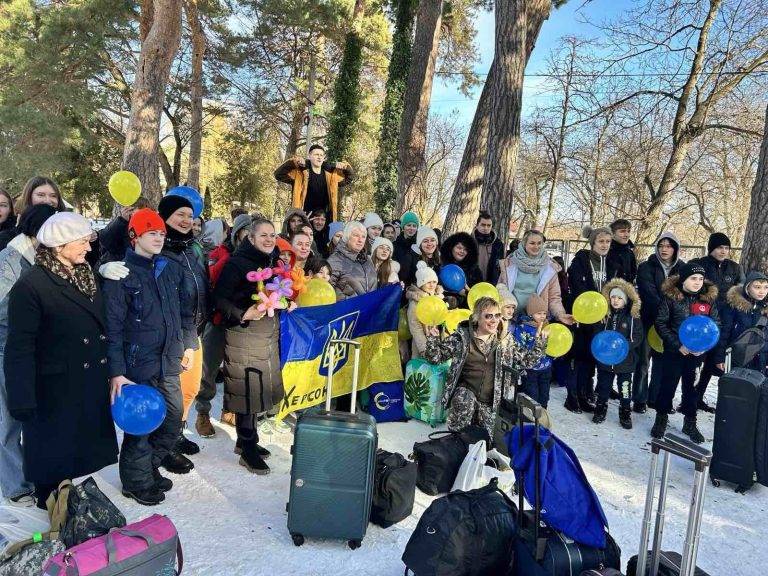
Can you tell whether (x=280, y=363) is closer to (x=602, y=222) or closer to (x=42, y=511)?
(x=42, y=511)

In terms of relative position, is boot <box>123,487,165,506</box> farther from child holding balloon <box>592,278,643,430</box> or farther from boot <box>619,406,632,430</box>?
boot <box>619,406,632,430</box>

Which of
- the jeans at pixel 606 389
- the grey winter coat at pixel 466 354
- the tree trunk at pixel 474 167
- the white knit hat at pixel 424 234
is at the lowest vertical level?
the jeans at pixel 606 389

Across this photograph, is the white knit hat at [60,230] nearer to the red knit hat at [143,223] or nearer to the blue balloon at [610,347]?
the red knit hat at [143,223]

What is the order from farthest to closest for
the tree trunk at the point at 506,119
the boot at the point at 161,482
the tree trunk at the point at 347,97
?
the tree trunk at the point at 347,97, the tree trunk at the point at 506,119, the boot at the point at 161,482

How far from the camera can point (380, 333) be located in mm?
4801

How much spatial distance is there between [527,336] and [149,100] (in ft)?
28.5

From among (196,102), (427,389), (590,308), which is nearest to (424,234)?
(427,389)

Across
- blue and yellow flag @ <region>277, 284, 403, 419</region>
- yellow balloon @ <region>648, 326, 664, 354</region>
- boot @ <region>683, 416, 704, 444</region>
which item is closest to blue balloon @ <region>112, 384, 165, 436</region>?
blue and yellow flag @ <region>277, 284, 403, 419</region>

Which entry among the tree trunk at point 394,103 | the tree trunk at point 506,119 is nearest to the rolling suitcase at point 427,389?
the tree trunk at point 506,119

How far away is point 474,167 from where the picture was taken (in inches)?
357

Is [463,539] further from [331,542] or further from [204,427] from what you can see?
[204,427]

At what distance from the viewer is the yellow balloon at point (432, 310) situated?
4.57 m

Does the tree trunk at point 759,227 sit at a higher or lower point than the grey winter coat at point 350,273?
higher

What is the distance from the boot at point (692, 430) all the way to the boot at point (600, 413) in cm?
74
